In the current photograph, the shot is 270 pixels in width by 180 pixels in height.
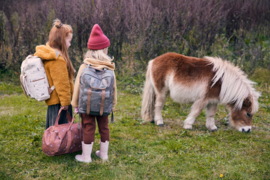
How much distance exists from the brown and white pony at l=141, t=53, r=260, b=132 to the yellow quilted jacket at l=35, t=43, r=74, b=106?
207 centimetres

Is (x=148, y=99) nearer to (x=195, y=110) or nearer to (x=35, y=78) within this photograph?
(x=195, y=110)

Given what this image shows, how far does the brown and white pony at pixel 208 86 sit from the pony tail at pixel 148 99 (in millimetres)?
152

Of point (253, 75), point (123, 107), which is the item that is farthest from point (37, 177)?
point (253, 75)

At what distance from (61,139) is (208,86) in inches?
108

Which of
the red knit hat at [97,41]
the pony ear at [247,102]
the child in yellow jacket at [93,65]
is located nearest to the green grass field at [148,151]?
the child in yellow jacket at [93,65]

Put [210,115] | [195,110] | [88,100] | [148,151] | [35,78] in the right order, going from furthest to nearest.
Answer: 1. [210,115]
2. [195,110]
3. [148,151]
4. [35,78]
5. [88,100]

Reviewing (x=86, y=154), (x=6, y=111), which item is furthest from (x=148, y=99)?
(x=6, y=111)

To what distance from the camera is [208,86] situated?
4488mm

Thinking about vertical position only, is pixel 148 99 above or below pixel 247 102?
below

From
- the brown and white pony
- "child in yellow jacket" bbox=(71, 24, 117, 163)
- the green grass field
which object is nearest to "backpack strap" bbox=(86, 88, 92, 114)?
"child in yellow jacket" bbox=(71, 24, 117, 163)

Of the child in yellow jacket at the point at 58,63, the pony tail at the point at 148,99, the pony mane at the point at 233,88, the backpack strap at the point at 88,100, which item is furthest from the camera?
the pony tail at the point at 148,99

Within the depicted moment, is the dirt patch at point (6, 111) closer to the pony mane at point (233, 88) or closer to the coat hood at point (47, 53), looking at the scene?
the coat hood at point (47, 53)

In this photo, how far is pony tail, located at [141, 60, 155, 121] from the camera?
4973 mm

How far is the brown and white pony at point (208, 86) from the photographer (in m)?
4.44
